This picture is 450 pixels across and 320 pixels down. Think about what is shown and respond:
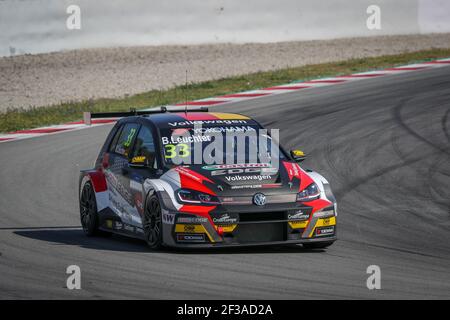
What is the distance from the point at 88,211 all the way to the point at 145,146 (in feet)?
4.26

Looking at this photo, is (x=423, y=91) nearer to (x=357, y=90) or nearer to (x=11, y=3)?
(x=357, y=90)

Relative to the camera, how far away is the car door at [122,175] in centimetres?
1104

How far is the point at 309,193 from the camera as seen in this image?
1018 centimetres

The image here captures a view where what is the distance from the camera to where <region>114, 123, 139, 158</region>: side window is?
11586 millimetres

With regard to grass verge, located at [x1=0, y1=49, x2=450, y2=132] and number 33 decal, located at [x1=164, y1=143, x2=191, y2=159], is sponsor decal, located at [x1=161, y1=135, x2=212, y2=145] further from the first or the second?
grass verge, located at [x1=0, y1=49, x2=450, y2=132]

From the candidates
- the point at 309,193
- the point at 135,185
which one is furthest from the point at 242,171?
the point at 135,185

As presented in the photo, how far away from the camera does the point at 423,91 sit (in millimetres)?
20609

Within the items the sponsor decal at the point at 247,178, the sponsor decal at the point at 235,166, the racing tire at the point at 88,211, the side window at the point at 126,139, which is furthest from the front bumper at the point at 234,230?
the racing tire at the point at 88,211

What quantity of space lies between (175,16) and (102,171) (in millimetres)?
16086

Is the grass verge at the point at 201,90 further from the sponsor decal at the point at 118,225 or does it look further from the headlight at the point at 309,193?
the headlight at the point at 309,193

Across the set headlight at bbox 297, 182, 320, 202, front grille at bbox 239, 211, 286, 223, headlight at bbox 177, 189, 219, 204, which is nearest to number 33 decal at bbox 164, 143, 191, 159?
headlight at bbox 177, 189, 219, 204

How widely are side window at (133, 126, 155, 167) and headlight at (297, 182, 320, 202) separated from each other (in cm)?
169

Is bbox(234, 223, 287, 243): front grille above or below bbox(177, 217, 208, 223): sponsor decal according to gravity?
below

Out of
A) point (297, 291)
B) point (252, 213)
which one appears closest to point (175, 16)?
point (252, 213)
